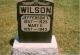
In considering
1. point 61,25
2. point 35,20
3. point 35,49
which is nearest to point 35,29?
point 35,20

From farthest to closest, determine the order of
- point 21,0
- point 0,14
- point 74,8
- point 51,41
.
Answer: point 74,8 → point 0,14 → point 51,41 → point 21,0

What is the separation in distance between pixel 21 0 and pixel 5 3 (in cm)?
416

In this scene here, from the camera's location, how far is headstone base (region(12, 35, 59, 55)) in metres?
4.37

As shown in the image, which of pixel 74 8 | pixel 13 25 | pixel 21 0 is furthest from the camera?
pixel 74 8

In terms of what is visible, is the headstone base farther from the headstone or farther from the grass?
the grass

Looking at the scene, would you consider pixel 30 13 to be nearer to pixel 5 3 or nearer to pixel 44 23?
pixel 44 23

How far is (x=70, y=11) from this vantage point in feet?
24.8

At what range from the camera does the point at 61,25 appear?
6.42 m

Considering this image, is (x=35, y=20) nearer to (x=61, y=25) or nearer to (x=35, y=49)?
(x=35, y=49)

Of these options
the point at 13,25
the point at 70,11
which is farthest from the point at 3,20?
the point at 70,11

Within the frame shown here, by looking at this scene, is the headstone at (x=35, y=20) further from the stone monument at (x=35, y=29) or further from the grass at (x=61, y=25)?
the grass at (x=61, y=25)

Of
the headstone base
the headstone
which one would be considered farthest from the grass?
the headstone

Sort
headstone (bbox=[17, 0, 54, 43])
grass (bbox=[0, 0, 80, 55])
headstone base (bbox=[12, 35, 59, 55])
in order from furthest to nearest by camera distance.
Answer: grass (bbox=[0, 0, 80, 55]) < headstone base (bbox=[12, 35, 59, 55]) < headstone (bbox=[17, 0, 54, 43])

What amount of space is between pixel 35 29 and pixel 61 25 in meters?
2.13
